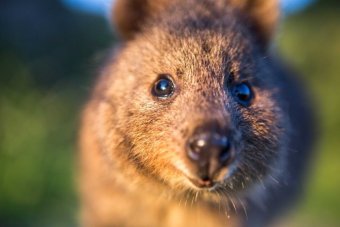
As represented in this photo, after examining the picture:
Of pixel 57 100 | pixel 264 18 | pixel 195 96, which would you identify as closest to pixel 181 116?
pixel 195 96

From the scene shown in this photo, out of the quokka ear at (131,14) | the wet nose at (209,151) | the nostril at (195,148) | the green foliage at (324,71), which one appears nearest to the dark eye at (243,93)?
the wet nose at (209,151)

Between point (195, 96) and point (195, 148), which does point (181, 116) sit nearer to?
point (195, 96)

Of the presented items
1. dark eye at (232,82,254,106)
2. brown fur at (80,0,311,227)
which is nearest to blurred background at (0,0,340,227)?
brown fur at (80,0,311,227)

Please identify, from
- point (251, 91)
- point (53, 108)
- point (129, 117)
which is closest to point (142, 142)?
point (129, 117)

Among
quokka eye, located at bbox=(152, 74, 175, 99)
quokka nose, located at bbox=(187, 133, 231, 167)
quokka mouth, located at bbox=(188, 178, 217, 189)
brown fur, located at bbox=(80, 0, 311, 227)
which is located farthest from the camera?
quokka eye, located at bbox=(152, 74, 175, 99)

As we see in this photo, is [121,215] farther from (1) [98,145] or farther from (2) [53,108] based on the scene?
(2) [53,108]

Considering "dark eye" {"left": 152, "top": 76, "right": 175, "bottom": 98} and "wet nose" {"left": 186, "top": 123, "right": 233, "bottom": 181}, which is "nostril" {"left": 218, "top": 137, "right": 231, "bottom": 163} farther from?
"dark eye" {"left": 152, "top": 76, "right": 175, "bottom": 98}

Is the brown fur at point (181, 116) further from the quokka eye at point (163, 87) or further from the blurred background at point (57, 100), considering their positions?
the blurred background at point (57, 100)
